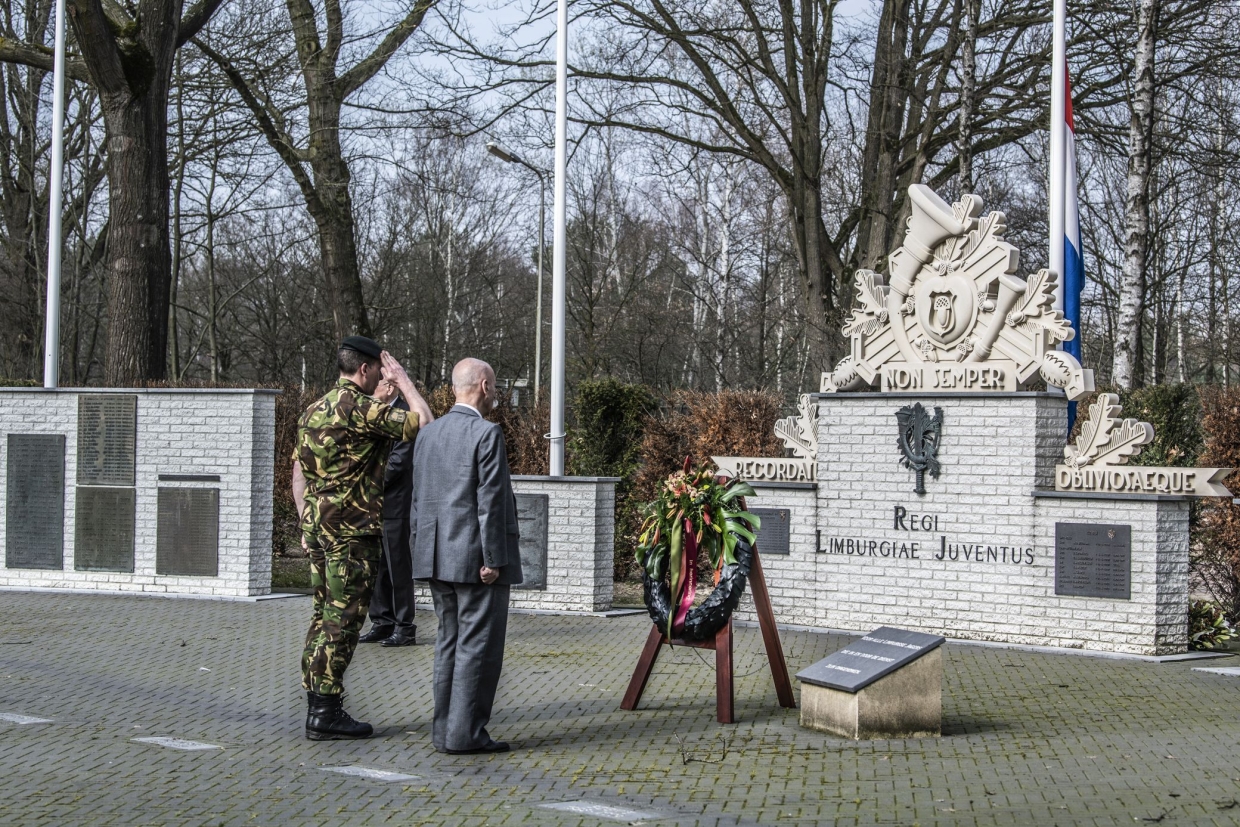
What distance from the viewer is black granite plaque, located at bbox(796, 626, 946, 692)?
7320mm

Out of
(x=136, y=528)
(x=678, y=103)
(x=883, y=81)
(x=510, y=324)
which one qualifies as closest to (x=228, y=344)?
(x=510, y=324)

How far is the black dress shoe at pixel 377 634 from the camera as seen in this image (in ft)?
34.9

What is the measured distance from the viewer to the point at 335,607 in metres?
7.22

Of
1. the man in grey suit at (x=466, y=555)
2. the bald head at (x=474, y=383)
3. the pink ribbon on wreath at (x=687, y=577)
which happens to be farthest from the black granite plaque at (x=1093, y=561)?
the bald head at (x=474, y=383)

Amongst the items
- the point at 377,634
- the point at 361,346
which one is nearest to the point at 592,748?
the point at 361,346

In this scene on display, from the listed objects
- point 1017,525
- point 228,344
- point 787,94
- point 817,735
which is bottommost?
point 817,735

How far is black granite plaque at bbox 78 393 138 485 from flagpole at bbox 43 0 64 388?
43.2 inches

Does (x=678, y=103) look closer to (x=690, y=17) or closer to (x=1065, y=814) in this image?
(x=690, y=17)

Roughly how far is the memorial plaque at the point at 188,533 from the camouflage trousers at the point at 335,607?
6.61 metres

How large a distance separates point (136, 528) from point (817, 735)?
28.6 feet

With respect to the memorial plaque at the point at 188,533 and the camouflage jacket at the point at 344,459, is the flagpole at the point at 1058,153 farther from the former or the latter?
the memorial plaque at the point at 188,533

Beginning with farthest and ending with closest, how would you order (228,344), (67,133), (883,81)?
(228,344) < (67,133) < (883,81)

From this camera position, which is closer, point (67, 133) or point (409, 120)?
point (409, 120)

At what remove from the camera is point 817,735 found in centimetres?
745
